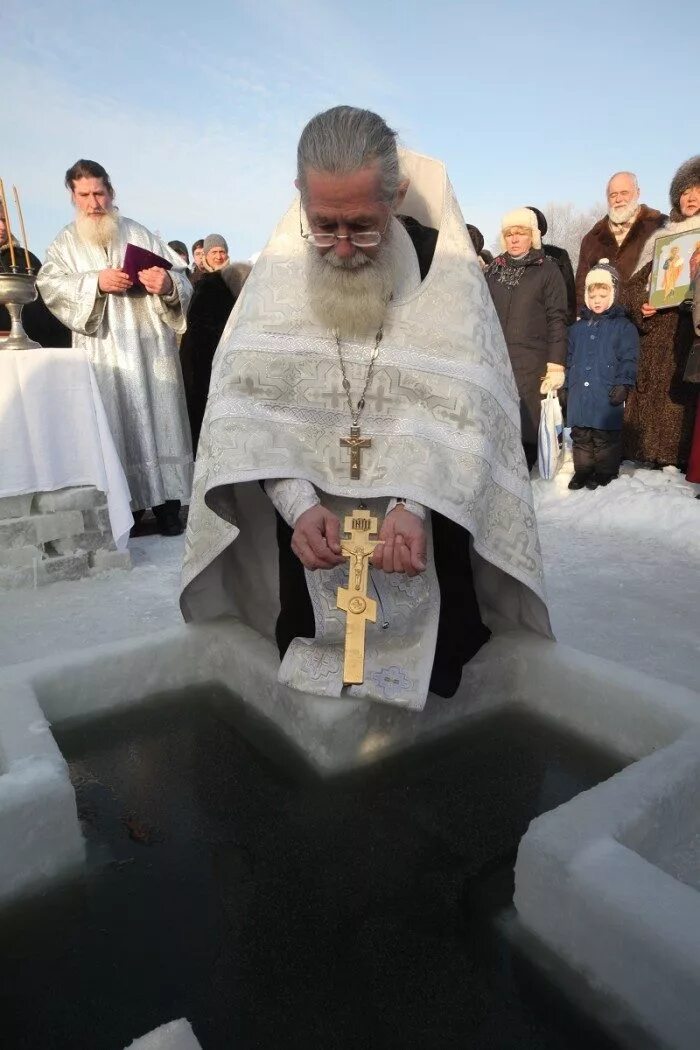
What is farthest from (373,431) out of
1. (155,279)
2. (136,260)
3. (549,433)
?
(549,433)

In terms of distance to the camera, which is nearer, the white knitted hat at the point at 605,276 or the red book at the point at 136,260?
the red book at the point at 136,260

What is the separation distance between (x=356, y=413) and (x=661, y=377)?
467cm

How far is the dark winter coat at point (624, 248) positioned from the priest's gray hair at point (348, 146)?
430 cm

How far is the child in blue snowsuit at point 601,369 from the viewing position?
5449 mm

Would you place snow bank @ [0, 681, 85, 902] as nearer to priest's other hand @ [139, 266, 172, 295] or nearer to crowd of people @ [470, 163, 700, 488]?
priest's other hand @ [139, 266, 172, 295]

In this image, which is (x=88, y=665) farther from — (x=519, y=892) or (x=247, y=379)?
(x=519, y=892)

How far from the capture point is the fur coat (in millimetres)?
5801

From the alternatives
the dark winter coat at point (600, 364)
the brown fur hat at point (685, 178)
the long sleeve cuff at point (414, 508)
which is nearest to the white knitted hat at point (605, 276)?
the dark winter coat at point (600, 364)

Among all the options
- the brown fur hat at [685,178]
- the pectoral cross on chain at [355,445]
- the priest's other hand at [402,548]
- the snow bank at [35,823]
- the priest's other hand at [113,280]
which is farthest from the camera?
the brown fur hat at [685,178]

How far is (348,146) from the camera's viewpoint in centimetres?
187

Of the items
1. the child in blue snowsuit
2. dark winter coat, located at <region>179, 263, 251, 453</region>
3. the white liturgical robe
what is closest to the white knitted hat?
the child in blue snowsuit

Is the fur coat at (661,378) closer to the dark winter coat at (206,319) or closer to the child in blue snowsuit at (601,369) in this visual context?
the child in blue snowsuit at (601,369)

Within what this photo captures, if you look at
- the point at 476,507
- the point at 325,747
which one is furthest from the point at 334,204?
the point at 325,747

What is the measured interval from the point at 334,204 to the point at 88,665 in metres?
1.54
